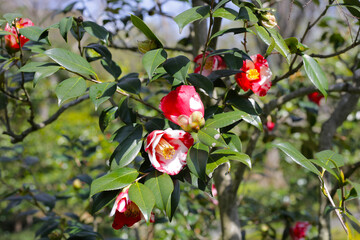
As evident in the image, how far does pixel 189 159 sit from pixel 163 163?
0.06m

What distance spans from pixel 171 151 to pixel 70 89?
0.77 ft

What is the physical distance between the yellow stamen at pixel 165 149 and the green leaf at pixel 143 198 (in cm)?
7

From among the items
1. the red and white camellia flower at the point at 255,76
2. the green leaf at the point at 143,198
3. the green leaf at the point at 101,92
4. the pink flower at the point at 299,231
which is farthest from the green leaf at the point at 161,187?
the pink flower at the point at 299,231

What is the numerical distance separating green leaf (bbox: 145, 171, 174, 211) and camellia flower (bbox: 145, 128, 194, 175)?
2cm

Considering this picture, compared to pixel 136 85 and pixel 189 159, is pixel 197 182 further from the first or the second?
pixel 136 85

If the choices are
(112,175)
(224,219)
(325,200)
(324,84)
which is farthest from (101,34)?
(325,200)

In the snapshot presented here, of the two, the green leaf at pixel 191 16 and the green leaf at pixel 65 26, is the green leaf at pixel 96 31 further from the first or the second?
the green leaf at pixel 191 16

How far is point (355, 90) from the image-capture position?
106 cm

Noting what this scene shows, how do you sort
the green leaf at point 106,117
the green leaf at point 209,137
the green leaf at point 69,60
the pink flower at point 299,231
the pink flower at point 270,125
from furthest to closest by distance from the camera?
the pink flower at point 270,125 → the pink flower at point 299,231 → the green leaf at point 106,117 → the green leaf at point 69,60 → the green leaf at point 209,137

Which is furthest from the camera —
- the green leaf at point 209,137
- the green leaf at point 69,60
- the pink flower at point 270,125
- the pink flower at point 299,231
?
the pink flower at point 270,125

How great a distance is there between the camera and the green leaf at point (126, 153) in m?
0.64

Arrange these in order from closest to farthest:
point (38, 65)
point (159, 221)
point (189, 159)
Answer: point (189, 159)
point (38, 65)
point (159, 221)

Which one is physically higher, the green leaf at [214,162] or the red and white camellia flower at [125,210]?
the green leaf at [214,162]

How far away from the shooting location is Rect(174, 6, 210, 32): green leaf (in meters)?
0.61
